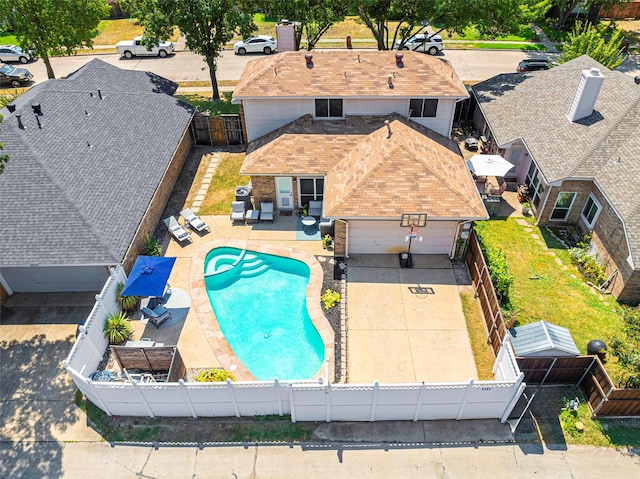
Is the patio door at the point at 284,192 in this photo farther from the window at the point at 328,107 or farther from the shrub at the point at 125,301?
the shrub at the point at 125,301

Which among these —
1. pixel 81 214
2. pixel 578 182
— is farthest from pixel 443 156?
pixel 81 214

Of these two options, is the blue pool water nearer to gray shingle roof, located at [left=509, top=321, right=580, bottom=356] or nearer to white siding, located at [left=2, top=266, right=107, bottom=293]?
white siding, located at [left=2, top=266, right=107, bottom=293]

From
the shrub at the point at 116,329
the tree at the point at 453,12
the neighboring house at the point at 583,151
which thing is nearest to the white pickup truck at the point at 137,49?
the tree at the point at 453,12

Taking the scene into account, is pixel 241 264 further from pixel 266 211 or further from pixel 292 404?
pixel 292 404

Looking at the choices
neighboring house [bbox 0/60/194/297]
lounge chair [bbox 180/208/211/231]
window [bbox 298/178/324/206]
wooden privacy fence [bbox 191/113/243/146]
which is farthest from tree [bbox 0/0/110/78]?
window [bbox 298/178/324/206]

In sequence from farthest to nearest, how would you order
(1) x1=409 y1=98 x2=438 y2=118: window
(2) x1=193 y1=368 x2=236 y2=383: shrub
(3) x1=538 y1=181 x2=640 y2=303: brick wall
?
1. (1) x1=409 y1=98 x2=438 y2=118: window
2. (3) x1=538 y1=181 x2=640 y2=303: brick wall
3. (2) x1=193 y1=368 x2=236 y2=383: shrub

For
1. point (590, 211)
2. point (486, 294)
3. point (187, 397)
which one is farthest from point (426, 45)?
point (187, 397)

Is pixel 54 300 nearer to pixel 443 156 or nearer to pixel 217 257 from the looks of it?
pixel 217 257
